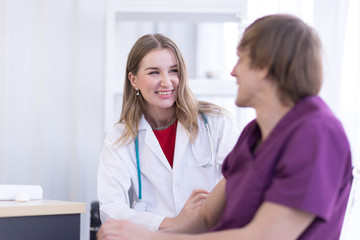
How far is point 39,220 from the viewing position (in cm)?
152

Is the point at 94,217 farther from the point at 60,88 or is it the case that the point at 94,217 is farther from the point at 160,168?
the point at 60,88

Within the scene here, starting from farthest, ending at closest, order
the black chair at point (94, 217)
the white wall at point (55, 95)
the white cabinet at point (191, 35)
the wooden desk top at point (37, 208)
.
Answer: the white wall at point (55, 95) < the white cabinet at point (191, 35) < the black chair at point (94, 217) < the wooden desk top at point (37, 208)

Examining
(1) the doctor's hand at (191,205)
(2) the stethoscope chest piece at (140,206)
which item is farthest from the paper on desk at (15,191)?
(1) the doctor's hand at (191,205)

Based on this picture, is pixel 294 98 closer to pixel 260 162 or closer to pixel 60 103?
pixel 260 162

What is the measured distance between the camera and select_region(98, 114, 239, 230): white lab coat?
1.82m

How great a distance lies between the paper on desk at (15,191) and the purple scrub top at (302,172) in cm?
80

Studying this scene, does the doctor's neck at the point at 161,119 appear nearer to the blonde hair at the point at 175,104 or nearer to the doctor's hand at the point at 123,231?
the blonde hair at the point at 175,104

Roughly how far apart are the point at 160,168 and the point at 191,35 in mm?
1203

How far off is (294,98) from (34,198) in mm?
995

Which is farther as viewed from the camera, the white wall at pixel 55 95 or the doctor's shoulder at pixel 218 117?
the white wall at pixel 55 95

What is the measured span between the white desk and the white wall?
1149mm

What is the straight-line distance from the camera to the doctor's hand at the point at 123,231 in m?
1.11

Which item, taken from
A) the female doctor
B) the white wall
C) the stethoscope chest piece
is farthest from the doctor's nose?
the white wall

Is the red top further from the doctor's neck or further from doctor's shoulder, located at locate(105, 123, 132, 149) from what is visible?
doctor's shoulder, located at locate(105, 123, 132, 149)
